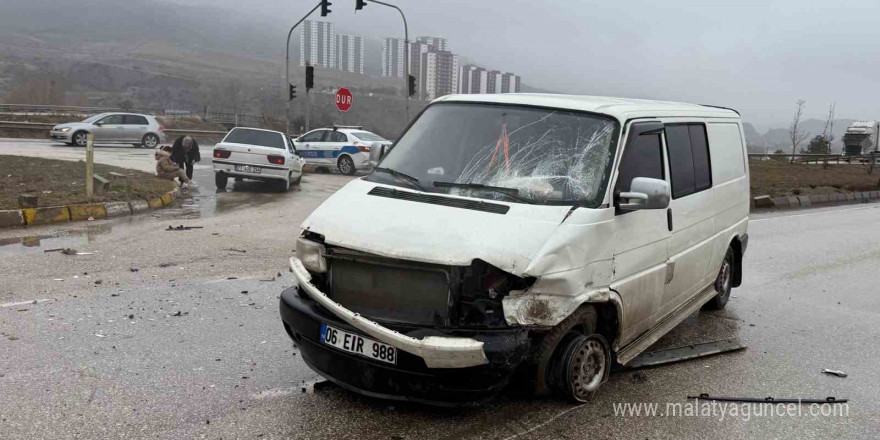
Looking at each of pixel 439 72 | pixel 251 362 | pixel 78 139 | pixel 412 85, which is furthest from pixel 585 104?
pixel 439 72

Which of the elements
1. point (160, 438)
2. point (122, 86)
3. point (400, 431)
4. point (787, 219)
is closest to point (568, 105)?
point (400, 431)

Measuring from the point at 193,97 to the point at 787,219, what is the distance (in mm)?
125234

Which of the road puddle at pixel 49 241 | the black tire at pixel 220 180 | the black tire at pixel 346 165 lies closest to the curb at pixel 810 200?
the black tire at pixel 346 165

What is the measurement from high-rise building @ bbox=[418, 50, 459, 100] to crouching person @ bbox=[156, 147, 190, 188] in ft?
134

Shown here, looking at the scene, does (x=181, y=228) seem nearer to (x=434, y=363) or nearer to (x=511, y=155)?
(x=511, y=155)

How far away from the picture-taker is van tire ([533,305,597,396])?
3768 millimetres

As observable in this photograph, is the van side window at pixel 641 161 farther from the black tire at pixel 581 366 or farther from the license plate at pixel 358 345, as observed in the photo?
the license plate at pixel 358 345

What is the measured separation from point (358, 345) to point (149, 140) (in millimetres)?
29298

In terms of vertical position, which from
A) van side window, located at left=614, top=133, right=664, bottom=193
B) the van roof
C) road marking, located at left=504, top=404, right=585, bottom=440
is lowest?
road marking, located at left=504, top=404, right=585, bottom=440

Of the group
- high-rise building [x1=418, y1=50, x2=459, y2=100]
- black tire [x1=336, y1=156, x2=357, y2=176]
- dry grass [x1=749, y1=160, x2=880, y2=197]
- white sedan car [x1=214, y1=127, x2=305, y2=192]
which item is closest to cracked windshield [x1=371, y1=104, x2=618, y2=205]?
white sedan car [x1=214, y1=127, x2=305, y2=192]

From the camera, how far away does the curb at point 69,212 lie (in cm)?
1015

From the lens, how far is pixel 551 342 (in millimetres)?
3771

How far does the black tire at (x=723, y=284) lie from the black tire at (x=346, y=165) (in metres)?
17.3

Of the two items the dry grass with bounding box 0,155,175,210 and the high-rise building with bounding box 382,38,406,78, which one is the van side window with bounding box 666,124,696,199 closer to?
the dry grass with bounding box 0,155,175,210
